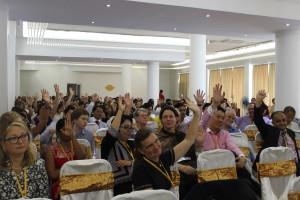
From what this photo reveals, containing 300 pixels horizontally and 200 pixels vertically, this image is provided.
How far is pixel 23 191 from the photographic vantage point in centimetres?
279

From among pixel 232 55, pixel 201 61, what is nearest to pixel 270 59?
pixel 232 55

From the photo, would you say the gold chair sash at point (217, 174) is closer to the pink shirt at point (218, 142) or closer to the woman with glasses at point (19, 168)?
the pink shirt at point (218, 142)

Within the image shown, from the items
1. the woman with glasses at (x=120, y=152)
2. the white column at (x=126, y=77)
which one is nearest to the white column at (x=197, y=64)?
the woman with glasses at (x=120, y=152)

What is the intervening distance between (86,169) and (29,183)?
2.43 feet

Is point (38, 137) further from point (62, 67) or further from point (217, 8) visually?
point (62, 67)

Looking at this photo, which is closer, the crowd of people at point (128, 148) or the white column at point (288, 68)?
the crowd of people at point (128, 148)

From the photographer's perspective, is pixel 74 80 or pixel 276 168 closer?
pixel 276 168

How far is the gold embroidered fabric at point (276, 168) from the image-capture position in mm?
4211

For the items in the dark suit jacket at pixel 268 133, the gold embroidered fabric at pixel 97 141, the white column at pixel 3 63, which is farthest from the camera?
the white column at pixel 3 63

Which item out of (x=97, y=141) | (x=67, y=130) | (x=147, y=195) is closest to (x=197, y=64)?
(x=97, y=141)

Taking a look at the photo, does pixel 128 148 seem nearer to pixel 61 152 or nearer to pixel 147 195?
pixel 61 152

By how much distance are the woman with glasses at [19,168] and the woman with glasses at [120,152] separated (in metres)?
1.05

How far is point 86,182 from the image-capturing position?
3477 millimetres

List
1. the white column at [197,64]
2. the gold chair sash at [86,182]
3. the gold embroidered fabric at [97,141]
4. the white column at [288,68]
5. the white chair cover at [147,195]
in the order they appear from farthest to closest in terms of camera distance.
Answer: the white column at [197,64] → the white column at [288,68] → the gold embroidered fabric at [97,141] → the gold chair sash at [86,182] → the white chair cover at [147,195]
